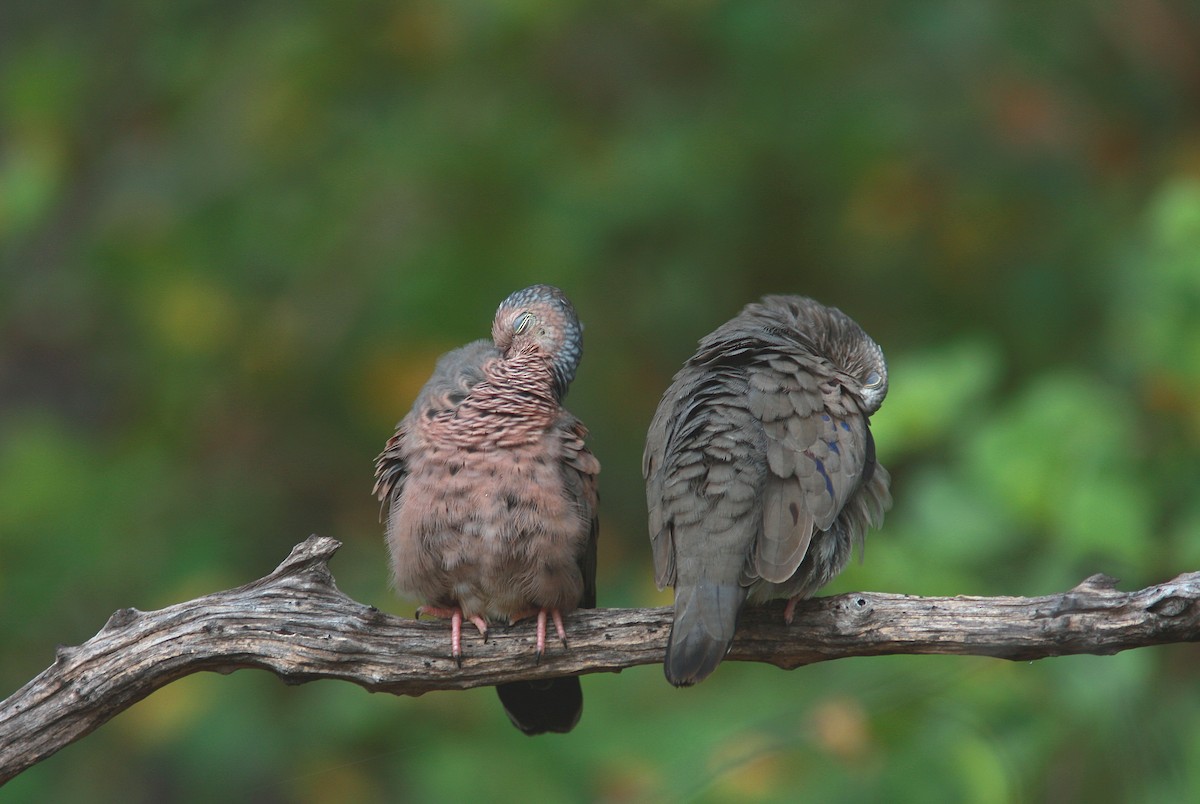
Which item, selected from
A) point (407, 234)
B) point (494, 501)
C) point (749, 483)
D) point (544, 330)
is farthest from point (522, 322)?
point (407, 234)

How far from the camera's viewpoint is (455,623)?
3.54 metres

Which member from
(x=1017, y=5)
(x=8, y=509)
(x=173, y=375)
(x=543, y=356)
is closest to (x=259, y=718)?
(x=8, y=509)

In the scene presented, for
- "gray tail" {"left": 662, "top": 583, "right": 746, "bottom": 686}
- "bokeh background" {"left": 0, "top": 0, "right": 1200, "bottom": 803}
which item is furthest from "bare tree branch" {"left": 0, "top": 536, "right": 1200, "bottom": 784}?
"bokeh background" {"left": 0, "top": 0, "right": 1200, "bottom": 803}

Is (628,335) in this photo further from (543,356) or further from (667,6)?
(543,356)

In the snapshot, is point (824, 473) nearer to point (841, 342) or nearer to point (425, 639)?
point (841, 342)

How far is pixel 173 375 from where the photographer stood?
24.9 ft

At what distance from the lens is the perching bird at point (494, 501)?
362 centimetres

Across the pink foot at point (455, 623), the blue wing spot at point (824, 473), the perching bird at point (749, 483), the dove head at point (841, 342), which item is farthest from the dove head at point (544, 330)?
the blue wing spot at point (824, 473)

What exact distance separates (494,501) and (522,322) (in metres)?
0.77

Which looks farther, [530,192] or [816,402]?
[530,192]

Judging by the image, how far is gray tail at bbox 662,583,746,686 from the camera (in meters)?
3.16

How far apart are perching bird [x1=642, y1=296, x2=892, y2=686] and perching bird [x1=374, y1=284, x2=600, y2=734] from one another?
281 millimetres

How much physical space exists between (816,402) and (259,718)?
13.8 feet

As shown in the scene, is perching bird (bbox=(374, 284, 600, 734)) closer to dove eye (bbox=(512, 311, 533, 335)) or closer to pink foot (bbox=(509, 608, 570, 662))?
pink foot (bbox=(509, 608, 570, 662))
